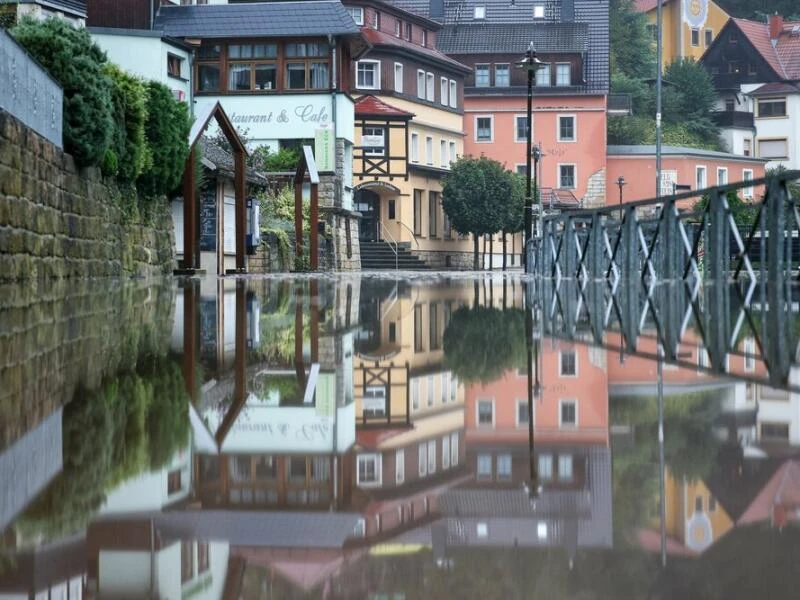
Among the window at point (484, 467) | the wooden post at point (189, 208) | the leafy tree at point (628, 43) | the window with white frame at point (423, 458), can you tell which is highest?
the leafy tree at point (628, 43)

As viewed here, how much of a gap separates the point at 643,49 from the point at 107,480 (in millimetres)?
114213

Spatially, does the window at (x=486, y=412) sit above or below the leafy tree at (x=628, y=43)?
below

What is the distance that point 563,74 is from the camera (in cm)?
9350

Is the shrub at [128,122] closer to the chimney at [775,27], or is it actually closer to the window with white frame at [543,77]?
the window with white frame at [543,77]

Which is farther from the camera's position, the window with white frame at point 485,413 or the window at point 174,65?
the window at point 174,65

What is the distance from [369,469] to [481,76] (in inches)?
3582

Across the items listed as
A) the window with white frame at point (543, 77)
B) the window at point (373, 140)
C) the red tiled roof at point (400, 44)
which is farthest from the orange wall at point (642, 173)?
the window at point (373, 140)

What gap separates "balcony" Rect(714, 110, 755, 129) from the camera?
112000 millimetres

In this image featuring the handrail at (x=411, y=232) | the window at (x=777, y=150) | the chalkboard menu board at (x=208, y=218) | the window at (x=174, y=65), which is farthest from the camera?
the window at (x=777, y=150)

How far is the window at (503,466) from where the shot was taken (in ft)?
12.4

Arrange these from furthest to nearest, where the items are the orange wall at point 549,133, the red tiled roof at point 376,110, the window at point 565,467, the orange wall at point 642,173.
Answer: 1. the orange wall at point 642,173
2. the orange wall at point 549,133
3. the red tiled roof at point 376,110
4. the window at point 565,467

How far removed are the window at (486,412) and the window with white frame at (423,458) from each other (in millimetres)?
490

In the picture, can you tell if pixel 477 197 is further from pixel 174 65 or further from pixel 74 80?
pixel 74 80

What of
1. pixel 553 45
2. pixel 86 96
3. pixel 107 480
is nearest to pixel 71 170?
pixel 86 96
